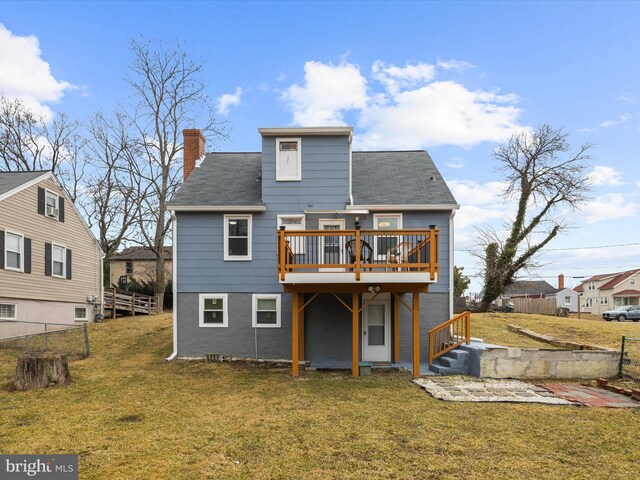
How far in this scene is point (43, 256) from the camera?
18.6 meters

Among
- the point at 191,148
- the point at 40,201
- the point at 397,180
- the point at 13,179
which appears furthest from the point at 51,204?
the point at 397,180

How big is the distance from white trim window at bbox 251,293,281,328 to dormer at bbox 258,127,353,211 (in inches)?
116

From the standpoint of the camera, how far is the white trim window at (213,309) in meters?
13.9

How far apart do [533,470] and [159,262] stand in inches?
990

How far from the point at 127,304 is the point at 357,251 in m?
19.3

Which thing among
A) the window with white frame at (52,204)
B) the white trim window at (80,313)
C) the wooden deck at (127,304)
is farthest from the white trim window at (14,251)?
the wooden deck at (127,304)

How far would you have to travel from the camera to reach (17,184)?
17.5 metres

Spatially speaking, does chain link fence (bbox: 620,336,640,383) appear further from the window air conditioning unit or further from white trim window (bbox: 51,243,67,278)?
the window air conditioning unit

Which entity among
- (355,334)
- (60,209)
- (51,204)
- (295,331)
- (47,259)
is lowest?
(355,334)

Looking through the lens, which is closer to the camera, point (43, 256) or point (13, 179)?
point (13, 179)

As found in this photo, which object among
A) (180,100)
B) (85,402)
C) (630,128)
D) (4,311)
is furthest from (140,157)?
(630,128)

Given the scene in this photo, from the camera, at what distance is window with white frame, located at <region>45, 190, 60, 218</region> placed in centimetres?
1914

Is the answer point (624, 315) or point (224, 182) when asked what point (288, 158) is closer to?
point (224, 182)

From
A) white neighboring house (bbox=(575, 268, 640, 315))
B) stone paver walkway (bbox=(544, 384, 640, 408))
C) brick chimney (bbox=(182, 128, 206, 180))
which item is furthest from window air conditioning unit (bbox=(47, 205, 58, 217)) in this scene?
white neighboring house (bbox=(575, 268, 640, 315))
